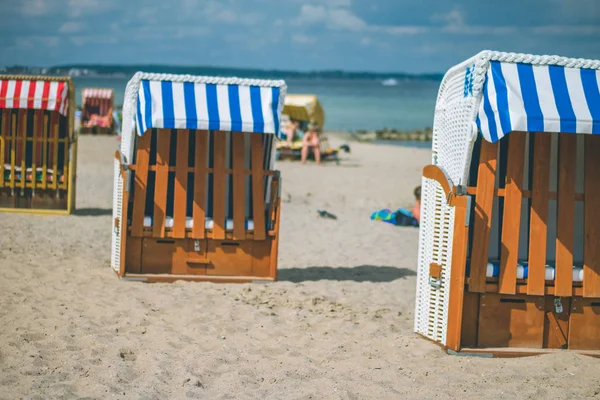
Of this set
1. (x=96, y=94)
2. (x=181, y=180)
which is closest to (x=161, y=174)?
(x=181, y=180)

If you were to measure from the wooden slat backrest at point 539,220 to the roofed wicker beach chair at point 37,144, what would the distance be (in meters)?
6.87

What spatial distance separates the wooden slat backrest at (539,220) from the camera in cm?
558

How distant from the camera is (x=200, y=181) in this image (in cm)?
743

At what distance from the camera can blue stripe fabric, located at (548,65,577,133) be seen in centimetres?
504

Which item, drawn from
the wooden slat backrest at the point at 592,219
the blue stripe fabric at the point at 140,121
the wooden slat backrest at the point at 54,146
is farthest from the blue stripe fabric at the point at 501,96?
the wooden slat backrest at the point at 54,146

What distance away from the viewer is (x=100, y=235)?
996cm

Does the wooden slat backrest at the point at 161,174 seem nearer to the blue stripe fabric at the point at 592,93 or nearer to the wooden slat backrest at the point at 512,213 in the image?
the wooden slat backrest at the point at 512,213

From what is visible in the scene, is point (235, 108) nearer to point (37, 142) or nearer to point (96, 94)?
point (37, 142)

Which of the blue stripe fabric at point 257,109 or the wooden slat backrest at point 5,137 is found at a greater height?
the blue stripe fabric at point 257,109

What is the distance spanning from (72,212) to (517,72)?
7747mm

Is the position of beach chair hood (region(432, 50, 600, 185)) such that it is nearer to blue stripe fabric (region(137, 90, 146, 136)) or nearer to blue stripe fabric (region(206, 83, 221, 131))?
blue stripe fabric (region(206, 83, 221, 131))

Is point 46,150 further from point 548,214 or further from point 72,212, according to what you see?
point 548,214

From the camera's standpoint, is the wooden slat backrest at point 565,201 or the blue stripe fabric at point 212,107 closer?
the wooden slat backrest at point 565,201

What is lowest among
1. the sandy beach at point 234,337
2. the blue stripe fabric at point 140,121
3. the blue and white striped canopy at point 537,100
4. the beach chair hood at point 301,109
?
the sandy beach at point 234,337
